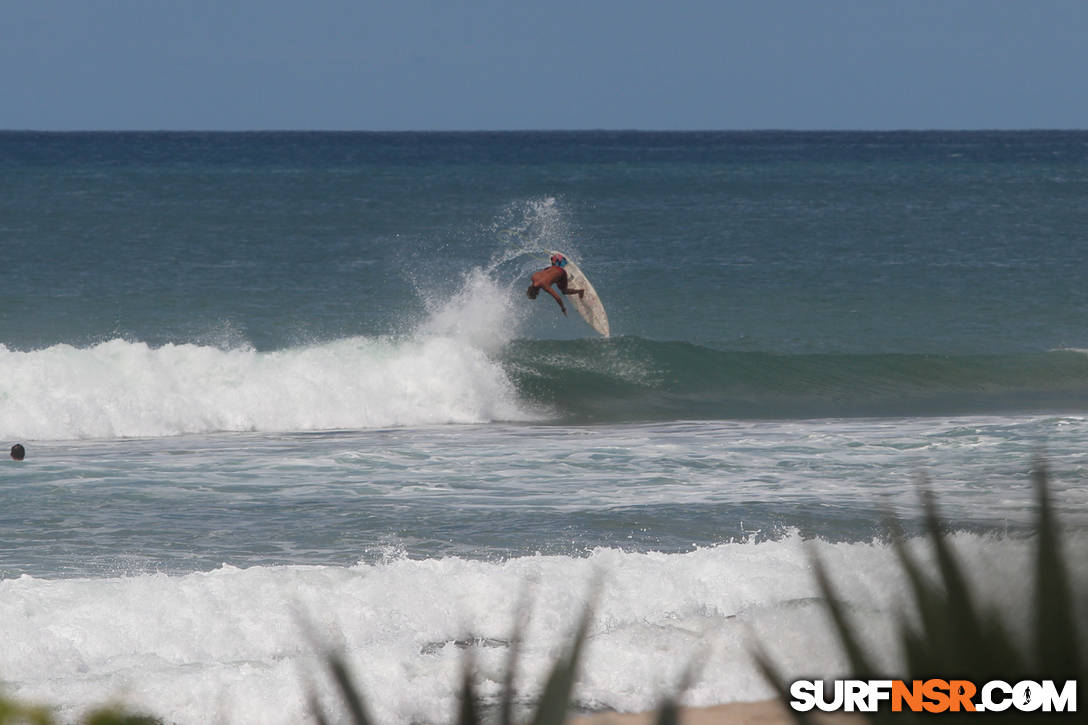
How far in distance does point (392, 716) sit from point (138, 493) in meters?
7.29

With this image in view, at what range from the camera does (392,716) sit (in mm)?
8023

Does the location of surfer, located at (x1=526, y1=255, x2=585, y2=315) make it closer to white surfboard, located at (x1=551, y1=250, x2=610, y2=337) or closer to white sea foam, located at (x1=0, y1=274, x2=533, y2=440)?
white surfboard, located at (x1=551, y1=250, x2=610, y2=337)

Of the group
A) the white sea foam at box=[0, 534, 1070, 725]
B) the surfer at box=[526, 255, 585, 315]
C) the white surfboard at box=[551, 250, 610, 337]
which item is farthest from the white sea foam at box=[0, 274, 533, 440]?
the white sea foam at box=[0, 534, 1070, 725]

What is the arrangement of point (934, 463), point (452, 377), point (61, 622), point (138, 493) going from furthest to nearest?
point (452, 377) < point (934, 463) < point (138, 493) < point (61, 622)

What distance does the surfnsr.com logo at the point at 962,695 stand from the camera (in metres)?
1.81

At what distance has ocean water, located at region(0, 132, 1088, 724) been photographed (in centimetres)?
895

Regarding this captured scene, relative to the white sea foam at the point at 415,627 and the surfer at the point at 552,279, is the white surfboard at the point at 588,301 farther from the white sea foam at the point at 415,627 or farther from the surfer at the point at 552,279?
the white sea foam at the point at 415,627

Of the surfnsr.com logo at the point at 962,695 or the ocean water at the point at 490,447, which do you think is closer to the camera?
the surfnsr.com logo at the point at 962,695

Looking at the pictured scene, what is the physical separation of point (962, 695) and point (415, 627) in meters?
8.06

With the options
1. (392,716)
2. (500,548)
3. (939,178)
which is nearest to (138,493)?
(500,548)

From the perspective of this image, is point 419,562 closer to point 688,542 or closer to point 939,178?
point 688,542

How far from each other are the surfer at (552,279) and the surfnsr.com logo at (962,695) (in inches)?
578

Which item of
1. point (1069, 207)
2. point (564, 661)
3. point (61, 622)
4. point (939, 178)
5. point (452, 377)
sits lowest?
point (564, 661)

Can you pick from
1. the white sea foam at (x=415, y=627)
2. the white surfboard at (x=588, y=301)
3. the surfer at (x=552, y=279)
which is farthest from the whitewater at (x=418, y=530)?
the surfer at (x=552, y=279)
